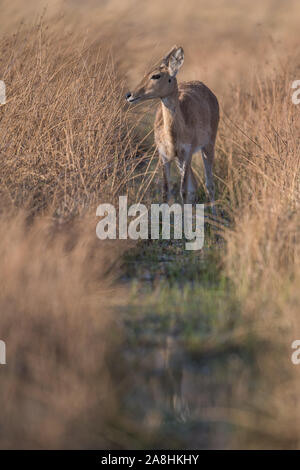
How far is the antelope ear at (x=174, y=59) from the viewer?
26.6 feet

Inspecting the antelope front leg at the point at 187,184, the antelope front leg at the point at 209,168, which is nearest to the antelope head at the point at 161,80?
the antelope front leg at the point at 187,184

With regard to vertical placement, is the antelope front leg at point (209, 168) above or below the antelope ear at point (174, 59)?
below

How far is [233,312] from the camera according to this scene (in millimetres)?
4922

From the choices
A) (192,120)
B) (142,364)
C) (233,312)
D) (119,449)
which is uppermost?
(192,120)

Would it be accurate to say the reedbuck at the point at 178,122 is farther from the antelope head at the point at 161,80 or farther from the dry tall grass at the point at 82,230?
the dry tall grass at the point at 82,230

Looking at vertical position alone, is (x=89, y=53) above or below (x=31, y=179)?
above

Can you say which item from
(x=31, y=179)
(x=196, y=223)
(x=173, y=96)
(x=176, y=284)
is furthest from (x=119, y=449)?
(x=173, y=96)

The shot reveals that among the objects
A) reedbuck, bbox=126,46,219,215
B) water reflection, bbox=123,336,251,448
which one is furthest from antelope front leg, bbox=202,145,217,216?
water reflection, bbox=123,336,251,448

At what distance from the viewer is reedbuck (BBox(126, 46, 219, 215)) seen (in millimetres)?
7953

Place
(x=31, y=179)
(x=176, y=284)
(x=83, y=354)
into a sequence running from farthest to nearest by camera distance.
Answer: (x=31, y=179) < (x=176, y=284) < (x=83, y=354)

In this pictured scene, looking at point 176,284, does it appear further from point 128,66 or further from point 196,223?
point 128,66

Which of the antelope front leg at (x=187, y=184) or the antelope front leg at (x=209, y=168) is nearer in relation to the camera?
the antelope front leg at (x=187, y=184)

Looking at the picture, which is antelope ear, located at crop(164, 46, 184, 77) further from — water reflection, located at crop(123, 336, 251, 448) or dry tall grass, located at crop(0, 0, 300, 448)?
water reflection, located at crop(123, 336, 251, 448)

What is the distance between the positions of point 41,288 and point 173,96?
422 cm
